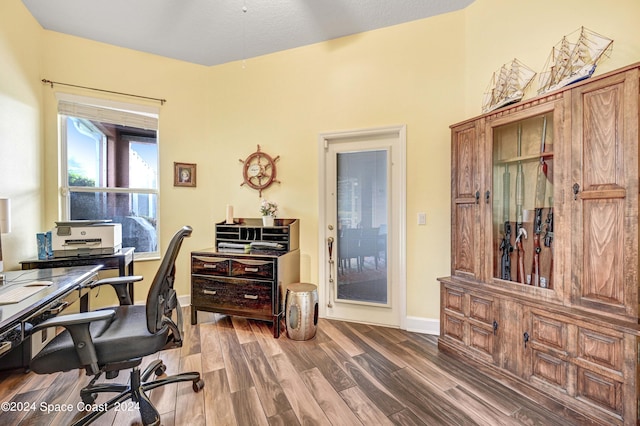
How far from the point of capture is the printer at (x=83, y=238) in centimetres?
251

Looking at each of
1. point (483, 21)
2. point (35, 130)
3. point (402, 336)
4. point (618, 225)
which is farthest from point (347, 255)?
point (35, 130)

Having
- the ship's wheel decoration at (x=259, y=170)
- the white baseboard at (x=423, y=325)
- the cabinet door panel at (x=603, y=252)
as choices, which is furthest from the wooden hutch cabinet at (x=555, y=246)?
the ship's wheel decoration at (x=259, y=170)

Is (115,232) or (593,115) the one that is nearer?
(593,115)

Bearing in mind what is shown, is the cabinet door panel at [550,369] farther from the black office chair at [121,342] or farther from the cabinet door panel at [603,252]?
the black office chair at [121,342]

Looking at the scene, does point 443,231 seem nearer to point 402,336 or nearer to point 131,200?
point 402,336

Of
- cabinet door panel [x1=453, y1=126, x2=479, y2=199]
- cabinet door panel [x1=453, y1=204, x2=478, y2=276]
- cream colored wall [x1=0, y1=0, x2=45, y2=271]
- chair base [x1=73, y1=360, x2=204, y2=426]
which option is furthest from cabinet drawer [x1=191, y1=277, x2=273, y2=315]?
cabinet door panel [x1=453, y1=126, x2=479, y2=199]

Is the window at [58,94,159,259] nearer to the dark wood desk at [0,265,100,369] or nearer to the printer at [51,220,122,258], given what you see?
the printer at [51,220,122,258]

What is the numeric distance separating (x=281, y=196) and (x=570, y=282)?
262 cm

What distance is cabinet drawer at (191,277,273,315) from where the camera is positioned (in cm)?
276

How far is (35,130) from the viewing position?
2.73 m

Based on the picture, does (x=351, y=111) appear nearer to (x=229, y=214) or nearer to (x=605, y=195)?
(x=229, y=214)

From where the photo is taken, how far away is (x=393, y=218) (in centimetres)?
297

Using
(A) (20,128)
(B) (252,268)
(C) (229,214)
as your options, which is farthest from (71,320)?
(A) (20,128)

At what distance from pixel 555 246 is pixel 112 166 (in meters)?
4.15
